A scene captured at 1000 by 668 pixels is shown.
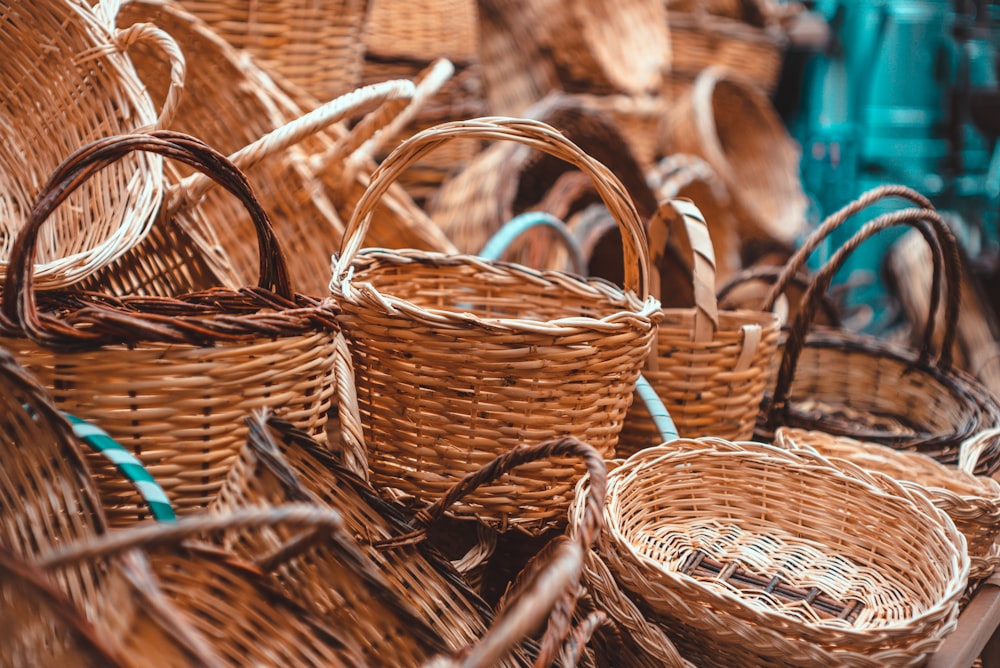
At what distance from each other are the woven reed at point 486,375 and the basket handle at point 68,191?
0.16m

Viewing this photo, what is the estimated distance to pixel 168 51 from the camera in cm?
92

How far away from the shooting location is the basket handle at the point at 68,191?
2.10 feet

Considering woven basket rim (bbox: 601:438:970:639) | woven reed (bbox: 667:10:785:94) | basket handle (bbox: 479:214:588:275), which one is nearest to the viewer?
woven basket rim (bbox: 601:438:970:639)

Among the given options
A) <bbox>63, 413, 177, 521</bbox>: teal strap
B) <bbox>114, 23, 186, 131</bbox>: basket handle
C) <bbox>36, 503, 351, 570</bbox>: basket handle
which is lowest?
<bbox>63, 413, 177, 521</bbox>: teal strap

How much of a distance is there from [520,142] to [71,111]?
54 centimetres

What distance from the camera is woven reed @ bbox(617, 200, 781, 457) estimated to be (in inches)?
40.5

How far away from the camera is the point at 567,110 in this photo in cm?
173

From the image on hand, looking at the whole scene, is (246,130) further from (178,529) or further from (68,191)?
(178,529)

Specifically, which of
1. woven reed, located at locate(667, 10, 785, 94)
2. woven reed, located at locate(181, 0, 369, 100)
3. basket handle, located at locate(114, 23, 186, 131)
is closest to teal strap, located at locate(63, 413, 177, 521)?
basket handle, located at locate(114, 23, 186, 131)

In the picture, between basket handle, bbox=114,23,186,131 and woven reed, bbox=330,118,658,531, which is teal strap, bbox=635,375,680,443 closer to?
woven reed, bbox=330,118,658,531

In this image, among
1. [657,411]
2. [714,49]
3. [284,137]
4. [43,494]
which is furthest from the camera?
[714,49]

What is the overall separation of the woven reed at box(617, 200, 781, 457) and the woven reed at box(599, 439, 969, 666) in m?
0.11

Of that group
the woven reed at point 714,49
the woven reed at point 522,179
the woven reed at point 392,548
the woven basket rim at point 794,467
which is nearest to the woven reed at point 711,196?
the woven reed at point 522,179

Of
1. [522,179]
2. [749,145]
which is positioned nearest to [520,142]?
[522,179]
